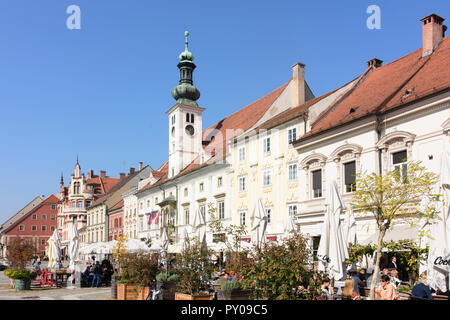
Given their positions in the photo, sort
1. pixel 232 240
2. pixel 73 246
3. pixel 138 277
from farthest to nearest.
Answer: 1. pixel 232 240
2. pixel 73 246
3. pixel 138 277

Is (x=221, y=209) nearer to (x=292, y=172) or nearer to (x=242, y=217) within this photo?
(x=242, y=217)

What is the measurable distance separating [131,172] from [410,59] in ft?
206

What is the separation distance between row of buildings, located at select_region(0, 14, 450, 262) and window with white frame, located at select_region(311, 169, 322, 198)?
0.06 metres

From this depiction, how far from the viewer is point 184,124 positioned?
50.6 meters

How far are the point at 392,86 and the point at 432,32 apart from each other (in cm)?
379

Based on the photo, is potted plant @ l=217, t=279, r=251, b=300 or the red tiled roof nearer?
potted plant @ l=217, t=279, r=251, b=300

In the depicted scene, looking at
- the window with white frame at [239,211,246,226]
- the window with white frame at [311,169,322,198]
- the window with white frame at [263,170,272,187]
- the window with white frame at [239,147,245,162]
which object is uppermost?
the window with white frame at [239,147,245,162]

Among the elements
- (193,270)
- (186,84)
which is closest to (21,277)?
(193,270)

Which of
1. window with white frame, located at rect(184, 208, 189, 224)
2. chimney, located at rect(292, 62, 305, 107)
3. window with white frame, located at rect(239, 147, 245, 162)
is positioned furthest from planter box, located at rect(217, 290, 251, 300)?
window with white frame, located at rect(184, 208, 189, 224)

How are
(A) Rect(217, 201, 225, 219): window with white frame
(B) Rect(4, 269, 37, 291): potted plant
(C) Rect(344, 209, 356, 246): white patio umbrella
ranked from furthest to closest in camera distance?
(A) Rect(217, 201, 225, 219): window with white frame, (B) Rect(4, 269, 37, 291): potted plant, (C) Rect(344, 209, 356, 246): white patio umbrella

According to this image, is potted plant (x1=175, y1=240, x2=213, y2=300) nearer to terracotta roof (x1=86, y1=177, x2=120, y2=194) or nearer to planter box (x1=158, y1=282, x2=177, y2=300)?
planter box (x1=158, y1=282, x2=177, y2=300)

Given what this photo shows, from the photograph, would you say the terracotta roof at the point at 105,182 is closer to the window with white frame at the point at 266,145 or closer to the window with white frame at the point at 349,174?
the window with white frame at the point at 266,145

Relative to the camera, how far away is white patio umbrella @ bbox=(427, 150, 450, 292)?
12.0 meters

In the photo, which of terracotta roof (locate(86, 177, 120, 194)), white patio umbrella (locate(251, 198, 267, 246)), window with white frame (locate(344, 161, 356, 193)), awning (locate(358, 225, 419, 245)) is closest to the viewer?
white patio umbrella (locate(251, 198, 267, 246))
